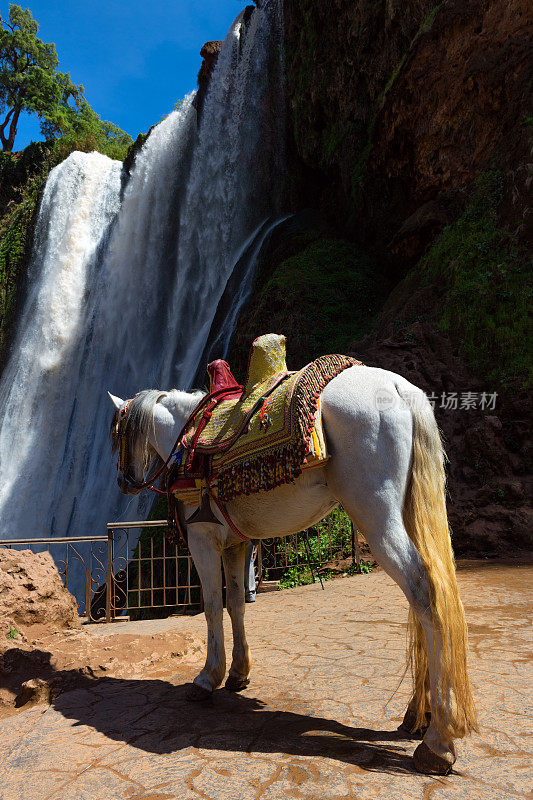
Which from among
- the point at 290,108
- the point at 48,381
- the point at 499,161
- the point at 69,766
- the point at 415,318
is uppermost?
the point at 290,108

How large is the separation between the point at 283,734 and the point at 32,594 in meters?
2.89

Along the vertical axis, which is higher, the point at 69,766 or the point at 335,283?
the point at 335,283

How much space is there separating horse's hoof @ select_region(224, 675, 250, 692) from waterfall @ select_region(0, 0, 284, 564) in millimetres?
12707

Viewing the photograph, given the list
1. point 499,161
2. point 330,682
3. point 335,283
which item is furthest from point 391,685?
point 335,283

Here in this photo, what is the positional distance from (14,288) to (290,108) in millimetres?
15432

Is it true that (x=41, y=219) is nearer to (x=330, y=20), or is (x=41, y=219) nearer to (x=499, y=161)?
(x=330, y=20)

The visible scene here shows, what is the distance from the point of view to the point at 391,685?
11.1 ft

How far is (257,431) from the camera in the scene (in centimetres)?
307

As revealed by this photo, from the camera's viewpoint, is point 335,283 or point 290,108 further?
point 290,108

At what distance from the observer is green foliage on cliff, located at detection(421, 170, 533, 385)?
9.25 meters

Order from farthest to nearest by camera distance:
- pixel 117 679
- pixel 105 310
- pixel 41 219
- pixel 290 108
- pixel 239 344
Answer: pixel 41 219, pixel 105 310, pixel 290 108, pixel 239 344, pixel 117 679

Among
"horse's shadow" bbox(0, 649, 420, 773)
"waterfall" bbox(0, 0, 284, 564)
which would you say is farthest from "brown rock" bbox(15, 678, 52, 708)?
"waterfall" bbox(0, 0, 284, 564)

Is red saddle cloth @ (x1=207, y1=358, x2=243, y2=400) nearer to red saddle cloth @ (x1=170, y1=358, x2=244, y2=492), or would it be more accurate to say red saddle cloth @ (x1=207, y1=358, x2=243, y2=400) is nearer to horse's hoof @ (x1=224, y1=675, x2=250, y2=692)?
red saddle cloth @ (x1=170, y1=358, x2=244, y2=492)

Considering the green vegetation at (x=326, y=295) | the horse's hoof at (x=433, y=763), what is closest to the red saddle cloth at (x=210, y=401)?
the horse's hoof at (x=433, y=763)
